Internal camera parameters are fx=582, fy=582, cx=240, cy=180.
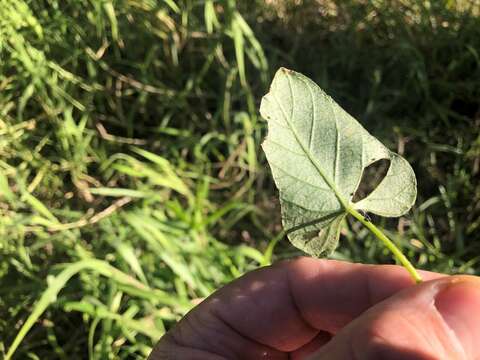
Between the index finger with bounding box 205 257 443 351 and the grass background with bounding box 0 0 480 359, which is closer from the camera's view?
the index finger with bounding box 205 257 443 351

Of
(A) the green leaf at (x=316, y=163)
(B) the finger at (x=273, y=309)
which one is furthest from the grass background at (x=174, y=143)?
(A) the green leaf at (x=316, y=163)

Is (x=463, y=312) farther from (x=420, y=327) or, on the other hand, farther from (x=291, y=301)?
(x=291, y=301)

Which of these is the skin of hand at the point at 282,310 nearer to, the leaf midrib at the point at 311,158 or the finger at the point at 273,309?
the finger at the point at 273,309

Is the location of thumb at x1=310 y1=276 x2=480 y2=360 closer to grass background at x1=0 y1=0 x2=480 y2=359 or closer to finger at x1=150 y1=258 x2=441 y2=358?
finger at x1=150 y1=258 x2=441 y2=358

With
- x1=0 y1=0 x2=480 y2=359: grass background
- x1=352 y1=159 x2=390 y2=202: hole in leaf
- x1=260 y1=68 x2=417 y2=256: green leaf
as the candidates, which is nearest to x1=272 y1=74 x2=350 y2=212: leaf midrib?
x1=260 y1=68 x2=417 y2=256: green leaf

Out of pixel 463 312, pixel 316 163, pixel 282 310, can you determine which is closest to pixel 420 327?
pixel 463 312

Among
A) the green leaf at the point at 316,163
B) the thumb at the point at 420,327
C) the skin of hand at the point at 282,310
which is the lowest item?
the skin of hand at the point at 282,310
